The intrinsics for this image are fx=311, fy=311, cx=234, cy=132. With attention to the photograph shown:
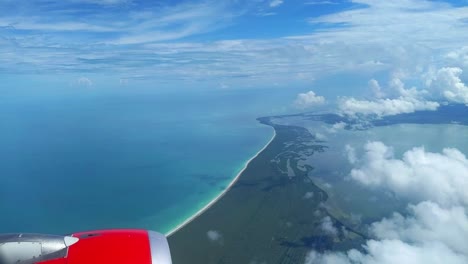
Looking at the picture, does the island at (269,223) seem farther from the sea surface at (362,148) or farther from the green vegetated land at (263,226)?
the sea surface at (362,148)

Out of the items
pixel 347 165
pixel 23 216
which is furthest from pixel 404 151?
pixel 23 216

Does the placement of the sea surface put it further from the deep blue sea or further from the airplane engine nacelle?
the airplane engine nacelle

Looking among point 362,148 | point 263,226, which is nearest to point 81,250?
point 263,226

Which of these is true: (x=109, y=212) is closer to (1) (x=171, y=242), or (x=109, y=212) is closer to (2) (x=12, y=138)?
(1) (x=171, y=242)

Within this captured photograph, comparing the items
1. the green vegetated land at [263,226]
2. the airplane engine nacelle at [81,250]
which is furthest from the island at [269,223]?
the airplane engine nacelle at [81,250]

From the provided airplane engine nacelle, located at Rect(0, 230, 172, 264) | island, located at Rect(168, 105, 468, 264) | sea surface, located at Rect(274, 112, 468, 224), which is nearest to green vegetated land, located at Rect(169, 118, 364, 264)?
island, located at Rect(168, 105, 468, 264)
